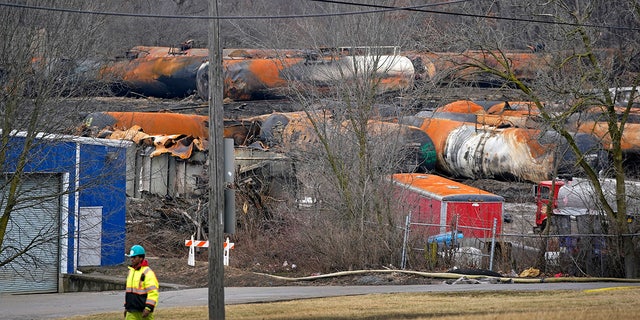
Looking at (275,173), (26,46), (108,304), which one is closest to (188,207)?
(275,173)

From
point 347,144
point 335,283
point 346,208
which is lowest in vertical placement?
point 335,283

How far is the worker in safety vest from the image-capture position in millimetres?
10742

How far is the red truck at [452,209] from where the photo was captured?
90.0 feet

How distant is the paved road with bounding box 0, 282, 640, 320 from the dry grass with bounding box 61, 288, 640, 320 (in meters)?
1.17

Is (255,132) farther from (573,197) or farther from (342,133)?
(573,197)

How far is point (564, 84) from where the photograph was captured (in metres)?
22.7

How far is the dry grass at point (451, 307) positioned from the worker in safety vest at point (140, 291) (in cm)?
479

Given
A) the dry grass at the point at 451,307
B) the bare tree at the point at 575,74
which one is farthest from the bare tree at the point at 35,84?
the bare tree at the point at 575,74

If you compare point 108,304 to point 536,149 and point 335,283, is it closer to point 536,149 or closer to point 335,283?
point 335,283

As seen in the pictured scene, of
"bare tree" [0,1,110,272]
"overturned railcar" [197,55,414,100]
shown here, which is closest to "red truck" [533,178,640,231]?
"overturned railcar" [197,55,414,100]

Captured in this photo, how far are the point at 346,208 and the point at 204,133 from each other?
13034 mm

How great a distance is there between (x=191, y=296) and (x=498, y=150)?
16.8m

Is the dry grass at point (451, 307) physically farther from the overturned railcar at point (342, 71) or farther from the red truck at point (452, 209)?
the overturned railcar at point (342, 71)

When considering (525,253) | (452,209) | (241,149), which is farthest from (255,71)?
(525,253)
